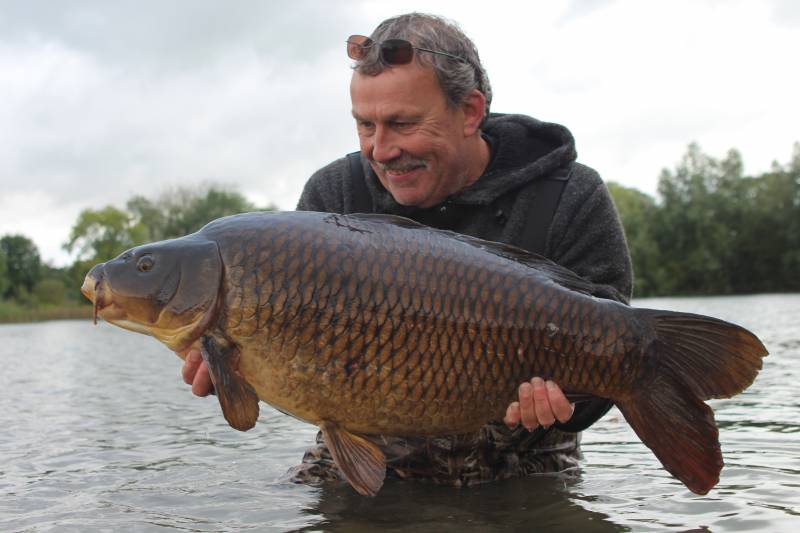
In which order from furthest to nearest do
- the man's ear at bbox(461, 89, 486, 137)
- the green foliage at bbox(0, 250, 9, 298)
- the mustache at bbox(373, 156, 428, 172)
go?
1. the green foliage at bbox(0, 250, 9, 298)
2. the man's ear at bbox(461, 89, 486, 137)
3. the mustache at bbox(373, 156, 428, 172)

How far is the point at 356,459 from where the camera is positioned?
3115 mm

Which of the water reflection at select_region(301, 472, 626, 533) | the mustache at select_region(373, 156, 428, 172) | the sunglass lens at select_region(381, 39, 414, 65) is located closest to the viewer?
the water reflection at select_region(301, 472, 626, 533)

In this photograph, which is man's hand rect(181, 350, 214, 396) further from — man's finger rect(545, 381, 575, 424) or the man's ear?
the man's ear

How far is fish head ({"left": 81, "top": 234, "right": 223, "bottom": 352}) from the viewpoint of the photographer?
2996mm

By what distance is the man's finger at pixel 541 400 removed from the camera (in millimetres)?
3086

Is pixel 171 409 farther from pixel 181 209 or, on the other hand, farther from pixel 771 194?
pixel 181 209

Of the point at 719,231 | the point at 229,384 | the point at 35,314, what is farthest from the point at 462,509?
the point at 719,231

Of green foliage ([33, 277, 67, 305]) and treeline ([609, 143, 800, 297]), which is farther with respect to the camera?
green foliage ([33, 277, 67, 305])

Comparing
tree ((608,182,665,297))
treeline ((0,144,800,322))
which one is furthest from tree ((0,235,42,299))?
tree ((608,182,665,297))

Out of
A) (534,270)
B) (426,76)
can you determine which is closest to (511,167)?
(426,76)

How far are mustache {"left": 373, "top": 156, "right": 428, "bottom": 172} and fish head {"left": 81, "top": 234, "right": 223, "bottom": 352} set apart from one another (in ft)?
3.64

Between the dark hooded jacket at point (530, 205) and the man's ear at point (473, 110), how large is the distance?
20 cm

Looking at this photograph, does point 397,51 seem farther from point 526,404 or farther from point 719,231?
point 719,231

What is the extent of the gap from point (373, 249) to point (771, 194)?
55182 mm
